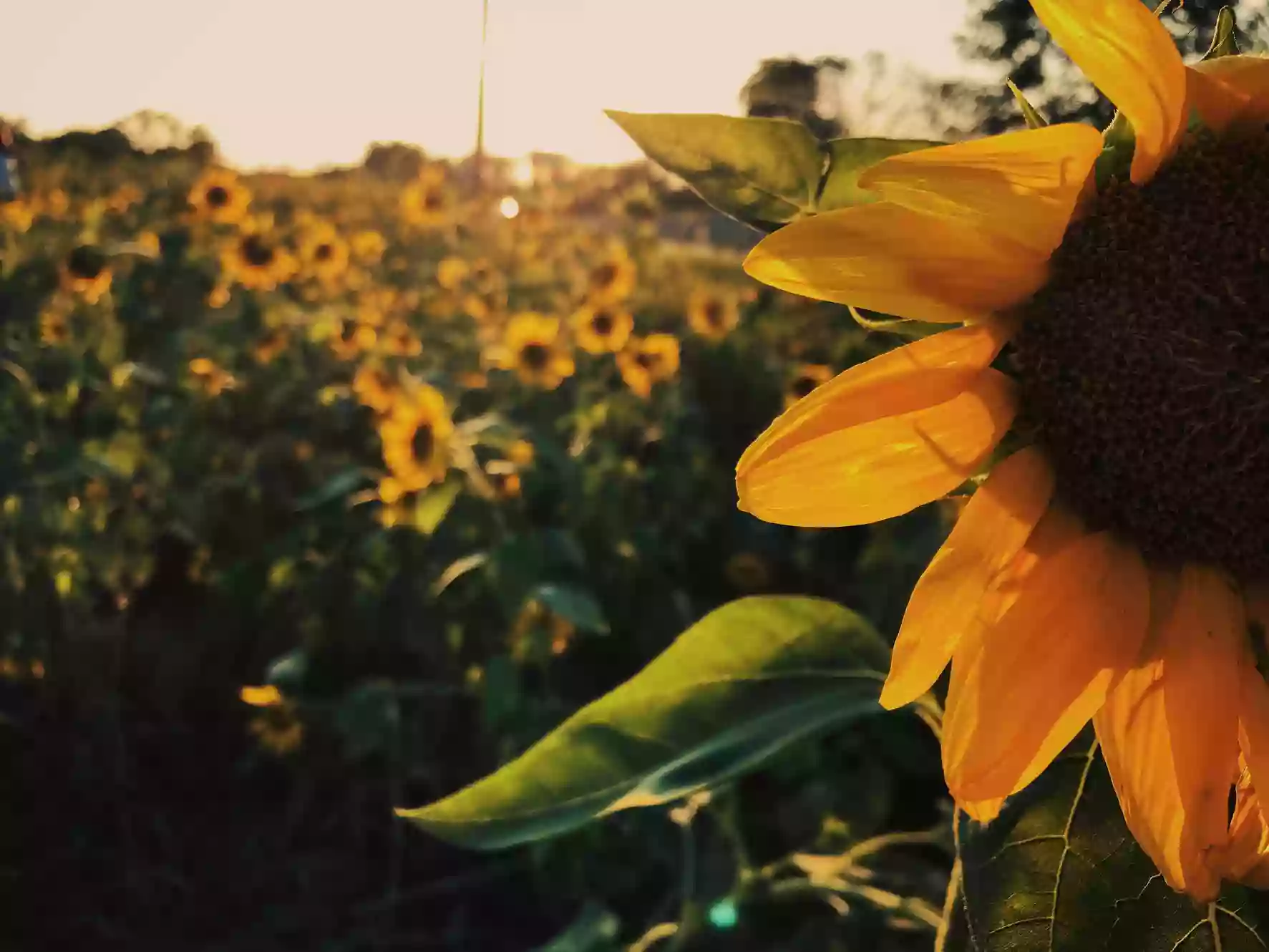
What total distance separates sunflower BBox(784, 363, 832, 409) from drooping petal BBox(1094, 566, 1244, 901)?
1853 mm

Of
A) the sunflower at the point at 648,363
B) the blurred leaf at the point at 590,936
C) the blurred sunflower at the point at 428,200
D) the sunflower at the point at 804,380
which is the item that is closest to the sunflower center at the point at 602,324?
the sunflower at the point at 648,363

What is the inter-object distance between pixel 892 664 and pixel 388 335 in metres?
3.04

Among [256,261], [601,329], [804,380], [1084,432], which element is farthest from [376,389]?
[1084,432]

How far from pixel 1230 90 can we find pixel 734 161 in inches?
7.5

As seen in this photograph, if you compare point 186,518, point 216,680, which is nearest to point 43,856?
point 216,680

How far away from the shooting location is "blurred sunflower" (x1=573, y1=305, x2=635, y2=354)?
3.47 meters

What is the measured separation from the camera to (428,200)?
4.99 m

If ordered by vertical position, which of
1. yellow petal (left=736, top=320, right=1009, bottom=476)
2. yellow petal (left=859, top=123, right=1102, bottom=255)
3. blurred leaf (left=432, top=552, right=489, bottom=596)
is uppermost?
yellow petal (left=859, top=123, right=1102, bottom=255)

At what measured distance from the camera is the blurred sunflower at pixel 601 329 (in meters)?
3.47

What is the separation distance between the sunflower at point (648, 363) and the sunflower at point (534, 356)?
18cm

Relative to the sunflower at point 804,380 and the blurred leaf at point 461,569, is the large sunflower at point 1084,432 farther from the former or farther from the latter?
the sunflower at point 804,380

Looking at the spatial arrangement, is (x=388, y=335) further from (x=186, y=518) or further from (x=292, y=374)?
(x=186, y=518)

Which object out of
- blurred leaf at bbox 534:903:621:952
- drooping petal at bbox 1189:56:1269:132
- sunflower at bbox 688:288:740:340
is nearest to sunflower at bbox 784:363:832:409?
sunflower at bbox 688:288:740:340

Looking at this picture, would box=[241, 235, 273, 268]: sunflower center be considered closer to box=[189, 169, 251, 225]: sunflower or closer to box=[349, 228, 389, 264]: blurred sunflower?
box=[189, 169, 251, 225]: sunflower
